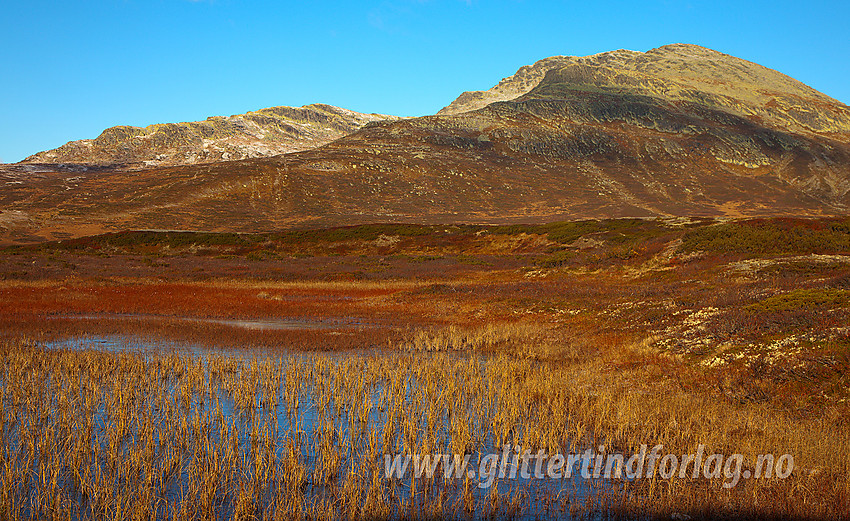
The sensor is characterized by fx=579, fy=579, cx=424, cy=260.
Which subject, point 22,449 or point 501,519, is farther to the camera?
point 22,449

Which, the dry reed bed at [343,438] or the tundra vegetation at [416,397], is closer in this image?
the dry reed bed at [343,438]

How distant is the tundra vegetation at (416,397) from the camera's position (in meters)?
8.09

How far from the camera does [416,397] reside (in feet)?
Result: 43.8

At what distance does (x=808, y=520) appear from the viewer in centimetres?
718

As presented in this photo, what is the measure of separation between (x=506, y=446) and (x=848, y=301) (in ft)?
42.5

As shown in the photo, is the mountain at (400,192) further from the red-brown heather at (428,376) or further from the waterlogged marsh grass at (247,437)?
the waterlogged marsh grass at (247,437)

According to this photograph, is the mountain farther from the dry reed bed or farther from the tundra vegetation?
the dry reed bed

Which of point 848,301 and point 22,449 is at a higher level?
point 848,301

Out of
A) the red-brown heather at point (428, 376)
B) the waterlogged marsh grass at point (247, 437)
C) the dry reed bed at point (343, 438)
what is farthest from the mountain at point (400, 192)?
the dry reed bed at point (343, 438)

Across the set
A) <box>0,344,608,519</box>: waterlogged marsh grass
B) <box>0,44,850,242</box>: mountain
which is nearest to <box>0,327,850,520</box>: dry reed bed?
<box>0,344,608,519</box>: waterlogged marsh grass

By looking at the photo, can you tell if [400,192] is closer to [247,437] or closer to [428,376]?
[428,376]

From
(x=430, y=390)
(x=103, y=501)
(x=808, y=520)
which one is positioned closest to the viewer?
(x=808, y=520)

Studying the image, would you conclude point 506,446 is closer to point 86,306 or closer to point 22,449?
point 22,449

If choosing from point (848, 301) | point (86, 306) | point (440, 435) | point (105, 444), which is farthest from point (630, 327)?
point (86, 306)
